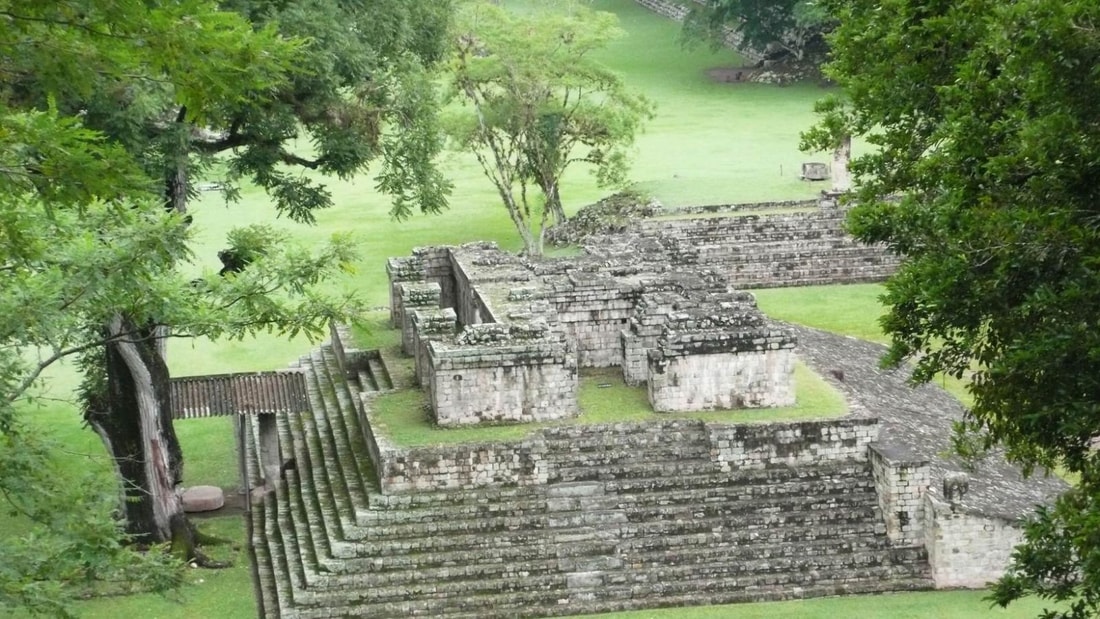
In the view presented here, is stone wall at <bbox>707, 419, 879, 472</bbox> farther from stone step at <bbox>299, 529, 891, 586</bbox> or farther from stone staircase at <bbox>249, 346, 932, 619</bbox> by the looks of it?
stone step at <bbox>299, 529, 891, 586</bbox>

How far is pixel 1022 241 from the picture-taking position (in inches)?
449

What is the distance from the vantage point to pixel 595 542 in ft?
57.3

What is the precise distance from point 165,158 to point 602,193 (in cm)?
2051

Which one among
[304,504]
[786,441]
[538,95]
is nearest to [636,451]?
[786,441]

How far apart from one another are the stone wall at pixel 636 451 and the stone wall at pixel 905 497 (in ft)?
2.48

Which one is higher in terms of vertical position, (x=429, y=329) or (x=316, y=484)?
(x=429, y=329)

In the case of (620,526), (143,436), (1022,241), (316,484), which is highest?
(1022,241)

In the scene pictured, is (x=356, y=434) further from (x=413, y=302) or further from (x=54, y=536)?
(x=54, y=536)

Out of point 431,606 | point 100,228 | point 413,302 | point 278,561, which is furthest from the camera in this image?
point 413,302

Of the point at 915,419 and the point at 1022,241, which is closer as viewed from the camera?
the point at 1022,241

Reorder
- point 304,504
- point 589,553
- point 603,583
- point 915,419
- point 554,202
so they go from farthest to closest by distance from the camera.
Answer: point 554,202 < point 915,419 < point 304,504 < point 589,553 < point 603,583

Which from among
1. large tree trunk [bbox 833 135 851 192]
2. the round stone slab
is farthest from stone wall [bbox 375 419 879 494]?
large tree trunk [bbox 833 135 851 192]

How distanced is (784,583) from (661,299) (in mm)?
4589

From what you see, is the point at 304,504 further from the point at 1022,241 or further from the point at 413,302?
the point at 1022,241
